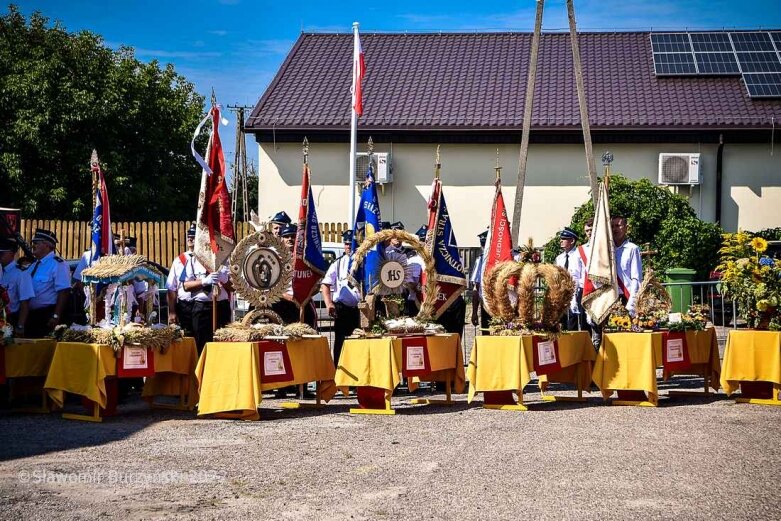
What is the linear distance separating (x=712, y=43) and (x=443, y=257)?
2021 cm

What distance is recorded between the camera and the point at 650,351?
11.7 metres

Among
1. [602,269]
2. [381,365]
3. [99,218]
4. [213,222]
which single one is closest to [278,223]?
[213,222]

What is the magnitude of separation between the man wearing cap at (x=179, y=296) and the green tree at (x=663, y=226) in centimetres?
1279

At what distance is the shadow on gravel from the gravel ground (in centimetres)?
2

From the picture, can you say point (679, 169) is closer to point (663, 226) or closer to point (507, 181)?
point (663, 226)

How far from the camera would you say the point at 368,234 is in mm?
13094

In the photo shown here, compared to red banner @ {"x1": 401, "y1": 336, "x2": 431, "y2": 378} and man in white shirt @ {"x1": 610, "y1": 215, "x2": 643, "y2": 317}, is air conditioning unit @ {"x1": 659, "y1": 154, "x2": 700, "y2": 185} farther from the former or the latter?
red banner @ {"x1": 401, "y1": 336, "x2": 431, "y2": 378}

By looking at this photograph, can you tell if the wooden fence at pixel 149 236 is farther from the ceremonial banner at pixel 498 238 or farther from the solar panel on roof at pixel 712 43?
the solar panel on roof at pixel 712 43

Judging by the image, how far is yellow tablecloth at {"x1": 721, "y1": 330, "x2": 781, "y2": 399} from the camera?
38.7ft

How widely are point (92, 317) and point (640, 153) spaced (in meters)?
19.9

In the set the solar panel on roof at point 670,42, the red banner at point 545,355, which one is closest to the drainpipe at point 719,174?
the solar panel on roof at point 670,42

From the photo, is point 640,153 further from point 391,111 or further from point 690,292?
point 690,292

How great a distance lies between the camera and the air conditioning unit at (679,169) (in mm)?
27531

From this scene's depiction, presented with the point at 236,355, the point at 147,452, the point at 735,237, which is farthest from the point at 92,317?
the point at 735,237
